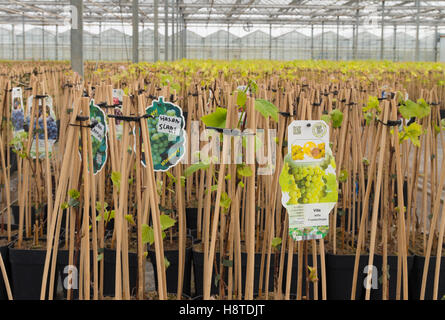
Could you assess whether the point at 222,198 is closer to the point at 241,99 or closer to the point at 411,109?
the point at 241,99

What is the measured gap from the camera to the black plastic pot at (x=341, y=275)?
1703 millimetres

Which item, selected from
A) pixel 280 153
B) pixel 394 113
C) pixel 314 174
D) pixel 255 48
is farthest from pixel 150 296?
pixel 255 48

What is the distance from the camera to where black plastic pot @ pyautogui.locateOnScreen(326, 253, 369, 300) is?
170cm

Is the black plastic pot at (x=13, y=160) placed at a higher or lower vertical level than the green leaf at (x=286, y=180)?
lower

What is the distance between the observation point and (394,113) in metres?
1.13

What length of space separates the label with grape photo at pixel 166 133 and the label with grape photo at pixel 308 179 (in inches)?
13.7

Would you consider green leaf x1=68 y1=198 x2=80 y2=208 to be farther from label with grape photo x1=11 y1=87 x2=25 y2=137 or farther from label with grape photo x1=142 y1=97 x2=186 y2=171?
label with grape photo x1=11 y1=87 x2=25 y2=137

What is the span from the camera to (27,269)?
5.63ft

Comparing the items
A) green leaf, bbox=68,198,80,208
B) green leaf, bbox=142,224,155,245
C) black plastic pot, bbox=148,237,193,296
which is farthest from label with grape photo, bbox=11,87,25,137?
green leaf, bbox=142,224,155,245

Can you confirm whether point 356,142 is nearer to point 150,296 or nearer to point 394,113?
point 394,113

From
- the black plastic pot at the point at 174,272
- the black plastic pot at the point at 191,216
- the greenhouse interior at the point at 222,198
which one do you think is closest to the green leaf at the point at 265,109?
the greenhouse interior at the point at 222,198

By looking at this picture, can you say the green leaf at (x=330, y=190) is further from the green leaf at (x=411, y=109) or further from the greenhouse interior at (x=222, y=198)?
the green leaf at (x=411, y=109)

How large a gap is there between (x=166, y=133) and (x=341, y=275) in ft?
2.91

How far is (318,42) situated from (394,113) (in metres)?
A: 24.6
